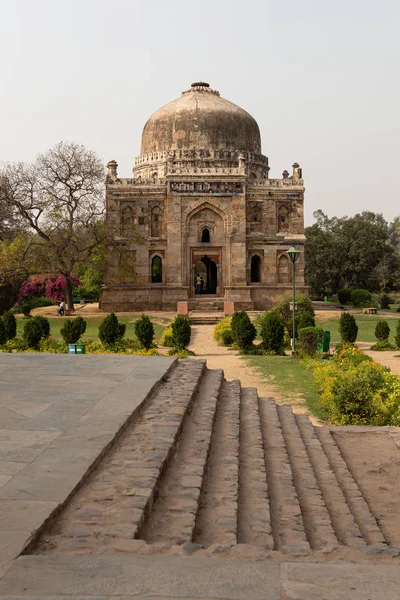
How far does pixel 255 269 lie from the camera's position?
31688 mm

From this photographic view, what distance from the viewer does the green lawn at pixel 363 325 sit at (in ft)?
72.9

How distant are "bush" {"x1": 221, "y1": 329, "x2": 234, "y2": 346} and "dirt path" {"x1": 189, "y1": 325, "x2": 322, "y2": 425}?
30cm

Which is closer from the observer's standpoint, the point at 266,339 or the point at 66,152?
the point at 266,339

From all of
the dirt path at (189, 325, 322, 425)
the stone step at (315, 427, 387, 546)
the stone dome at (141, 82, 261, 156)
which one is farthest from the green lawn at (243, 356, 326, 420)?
the stone dome at (141, 82, 261, 156)

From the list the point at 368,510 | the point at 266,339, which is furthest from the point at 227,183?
the point at 368,510

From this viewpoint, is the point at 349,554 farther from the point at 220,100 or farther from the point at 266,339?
the point at 220,100

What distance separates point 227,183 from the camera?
101ft

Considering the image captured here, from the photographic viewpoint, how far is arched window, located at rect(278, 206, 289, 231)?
103 ft

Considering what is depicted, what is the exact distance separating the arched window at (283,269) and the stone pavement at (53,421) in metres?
21.4

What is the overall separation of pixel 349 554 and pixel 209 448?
2424 mm

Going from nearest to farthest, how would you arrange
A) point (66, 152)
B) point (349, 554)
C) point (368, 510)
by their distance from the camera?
point (349, 554), point (368, 510), point (66, 152)

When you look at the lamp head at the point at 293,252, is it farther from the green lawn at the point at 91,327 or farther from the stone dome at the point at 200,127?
the stone dome at the point at 200,127

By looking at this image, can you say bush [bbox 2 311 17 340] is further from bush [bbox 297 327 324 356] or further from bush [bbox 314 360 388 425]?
bush [bbox 314 360 388 425]

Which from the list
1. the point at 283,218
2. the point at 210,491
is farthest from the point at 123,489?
the point at 283,218
